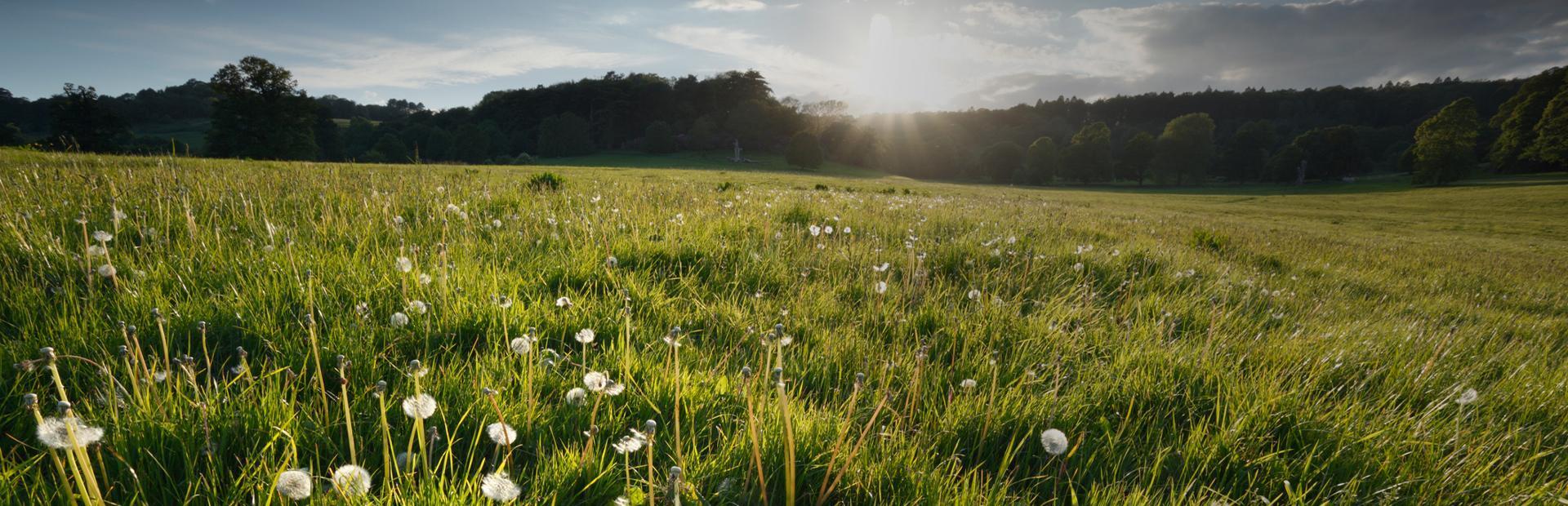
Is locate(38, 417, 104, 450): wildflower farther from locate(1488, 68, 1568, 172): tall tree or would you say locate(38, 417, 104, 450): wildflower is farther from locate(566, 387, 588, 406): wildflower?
locate(1488, 68, 1568, 172): tall tree

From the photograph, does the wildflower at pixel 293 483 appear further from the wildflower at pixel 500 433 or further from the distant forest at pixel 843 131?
the distant forest at pixel 843 131

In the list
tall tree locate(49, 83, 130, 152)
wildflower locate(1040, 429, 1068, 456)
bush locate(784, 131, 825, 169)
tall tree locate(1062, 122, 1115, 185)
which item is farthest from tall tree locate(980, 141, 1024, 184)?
tall tree locate(49, 83, 130, 152)

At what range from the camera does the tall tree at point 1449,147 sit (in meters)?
58.0

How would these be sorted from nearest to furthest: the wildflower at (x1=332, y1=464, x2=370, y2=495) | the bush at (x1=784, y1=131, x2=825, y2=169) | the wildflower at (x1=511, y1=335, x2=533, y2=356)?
the wildflower at (x1=332, y1=464, x2=370, y2=495) < the wildflower at (x1=511, y1=335, x2=533, y2=356) < the bush at (x1=784, y1=131, x2=825, y2=169)

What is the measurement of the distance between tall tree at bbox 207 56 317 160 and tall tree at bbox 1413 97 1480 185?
123613 millimetres

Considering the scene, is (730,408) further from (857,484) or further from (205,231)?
(205,231)

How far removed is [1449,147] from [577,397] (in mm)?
89843

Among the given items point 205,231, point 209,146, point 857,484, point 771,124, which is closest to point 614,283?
point 857,484

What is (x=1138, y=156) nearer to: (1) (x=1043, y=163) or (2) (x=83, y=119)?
(1) (x=1043, y=163)

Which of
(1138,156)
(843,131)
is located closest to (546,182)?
(843,131)

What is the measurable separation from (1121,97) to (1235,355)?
18726 centimetres

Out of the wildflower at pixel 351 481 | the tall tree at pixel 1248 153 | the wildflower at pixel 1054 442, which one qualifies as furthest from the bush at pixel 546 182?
the tall tree at pixel 1248 153

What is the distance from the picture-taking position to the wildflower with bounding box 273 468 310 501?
3.73 feet

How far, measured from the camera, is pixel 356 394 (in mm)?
1925
